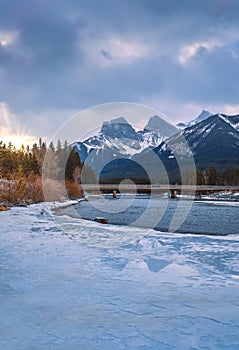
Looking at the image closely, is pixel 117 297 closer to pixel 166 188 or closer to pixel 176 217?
pixel 176 217

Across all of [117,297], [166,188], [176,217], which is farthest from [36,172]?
[117,297]

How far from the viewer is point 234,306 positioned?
6.08 m

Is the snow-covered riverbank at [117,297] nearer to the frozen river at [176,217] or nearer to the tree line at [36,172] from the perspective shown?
the frozen river at [176,217]

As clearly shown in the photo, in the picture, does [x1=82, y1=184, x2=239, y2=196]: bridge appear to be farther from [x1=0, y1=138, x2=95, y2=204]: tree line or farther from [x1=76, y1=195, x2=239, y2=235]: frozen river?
[x1=76, y1=195, x2=239, y2=235]: frozen river

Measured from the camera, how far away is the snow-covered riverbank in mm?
4715

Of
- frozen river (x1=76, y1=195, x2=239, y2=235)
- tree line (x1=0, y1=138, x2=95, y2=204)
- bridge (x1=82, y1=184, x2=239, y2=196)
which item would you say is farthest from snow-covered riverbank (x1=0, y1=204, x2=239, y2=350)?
bridge (x1=82, y1=184, x2=239, y2=196)

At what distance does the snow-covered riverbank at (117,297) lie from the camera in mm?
4715

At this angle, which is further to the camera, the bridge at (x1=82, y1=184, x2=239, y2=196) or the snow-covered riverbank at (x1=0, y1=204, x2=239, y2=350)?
the bridge at (x1=82, y1=184, x2=239, y2=196)

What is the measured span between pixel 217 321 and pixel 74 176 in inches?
2907

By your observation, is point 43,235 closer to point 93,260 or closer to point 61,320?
point 93,260

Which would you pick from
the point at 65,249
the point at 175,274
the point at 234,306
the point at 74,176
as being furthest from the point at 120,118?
the point at 74,176

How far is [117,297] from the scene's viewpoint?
21.3 feet

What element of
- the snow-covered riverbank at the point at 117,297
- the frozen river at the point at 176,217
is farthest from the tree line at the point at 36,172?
the snow-covered riverbank at the point at 117,297

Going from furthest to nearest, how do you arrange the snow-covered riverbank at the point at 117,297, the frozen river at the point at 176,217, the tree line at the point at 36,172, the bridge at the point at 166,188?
the bridge at the point at 166,188, the tree line at the point at 36,172, the frozen river at the point at 176,217, the snow-covered riverbank at the point at 117,297
